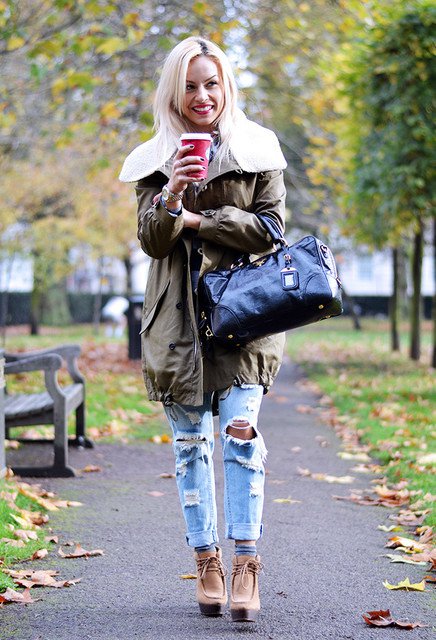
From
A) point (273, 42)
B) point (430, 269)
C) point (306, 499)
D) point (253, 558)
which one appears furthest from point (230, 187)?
point (430, 269)

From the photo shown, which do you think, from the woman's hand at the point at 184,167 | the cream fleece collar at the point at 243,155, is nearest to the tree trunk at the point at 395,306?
the cream fleece collar at the point at 243,155

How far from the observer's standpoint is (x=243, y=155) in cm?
372

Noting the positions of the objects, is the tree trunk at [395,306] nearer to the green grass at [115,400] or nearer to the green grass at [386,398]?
the green grass at [386,398]

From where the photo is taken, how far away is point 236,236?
12.0 ft

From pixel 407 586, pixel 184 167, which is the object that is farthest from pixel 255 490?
pixel 184 167

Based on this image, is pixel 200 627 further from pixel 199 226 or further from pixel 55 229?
pixel 55 229

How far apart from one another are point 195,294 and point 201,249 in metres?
0.18

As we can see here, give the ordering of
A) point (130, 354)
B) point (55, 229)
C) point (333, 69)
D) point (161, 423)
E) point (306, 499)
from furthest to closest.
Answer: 1. point (55, 229)
2. point (130, 354)
3. point (333, 69)
4. point (161, 423)
5. point (306, 499)

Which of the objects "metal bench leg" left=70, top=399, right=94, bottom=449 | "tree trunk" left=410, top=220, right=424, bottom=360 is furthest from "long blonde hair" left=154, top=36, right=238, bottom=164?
"tree trunk" left=410, top=220, right=424, bottom=360

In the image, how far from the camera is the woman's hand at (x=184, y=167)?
3.41m

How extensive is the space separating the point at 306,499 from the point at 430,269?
52.8 m

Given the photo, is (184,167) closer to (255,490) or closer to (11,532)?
(255,490)

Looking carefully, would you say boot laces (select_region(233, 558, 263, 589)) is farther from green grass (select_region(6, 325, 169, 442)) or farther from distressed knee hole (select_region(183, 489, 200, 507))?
green grass (select_region(6, 325, 169, 442))

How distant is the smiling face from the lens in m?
3.70
